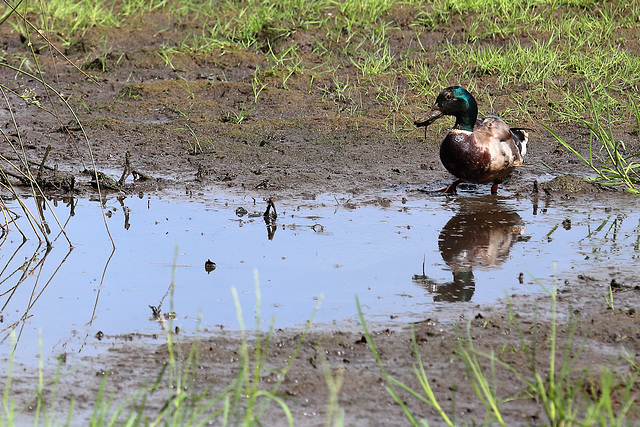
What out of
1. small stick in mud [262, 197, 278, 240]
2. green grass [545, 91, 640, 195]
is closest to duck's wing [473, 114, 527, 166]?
green grass [545, 91, 640, 195]

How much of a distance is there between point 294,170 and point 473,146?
142 centimetres

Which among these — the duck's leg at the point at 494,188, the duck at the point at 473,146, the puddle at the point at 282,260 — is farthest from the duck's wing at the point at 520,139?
the puddle at the point at 282,260

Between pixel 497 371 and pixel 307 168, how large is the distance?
3848 mm

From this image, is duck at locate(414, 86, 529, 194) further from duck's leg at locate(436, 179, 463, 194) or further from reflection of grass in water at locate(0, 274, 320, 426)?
reflection of grass in water at locate(0, 274, 320, 426)

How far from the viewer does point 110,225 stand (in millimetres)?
5383

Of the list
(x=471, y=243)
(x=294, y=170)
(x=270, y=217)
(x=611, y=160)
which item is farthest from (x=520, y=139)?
(x=270, y=217)

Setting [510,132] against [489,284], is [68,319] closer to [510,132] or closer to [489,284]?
[489,284]

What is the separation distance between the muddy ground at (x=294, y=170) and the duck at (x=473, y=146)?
269 millimetres

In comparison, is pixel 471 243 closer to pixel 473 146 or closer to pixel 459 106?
pixel 473 146

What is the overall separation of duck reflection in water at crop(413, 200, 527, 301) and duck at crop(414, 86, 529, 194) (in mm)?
248

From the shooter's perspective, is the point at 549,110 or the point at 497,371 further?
the point at 549,110

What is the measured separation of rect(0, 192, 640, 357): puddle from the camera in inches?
154

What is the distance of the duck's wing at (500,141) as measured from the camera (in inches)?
248

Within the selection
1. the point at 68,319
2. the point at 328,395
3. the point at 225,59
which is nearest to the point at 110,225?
the point at 68,319
